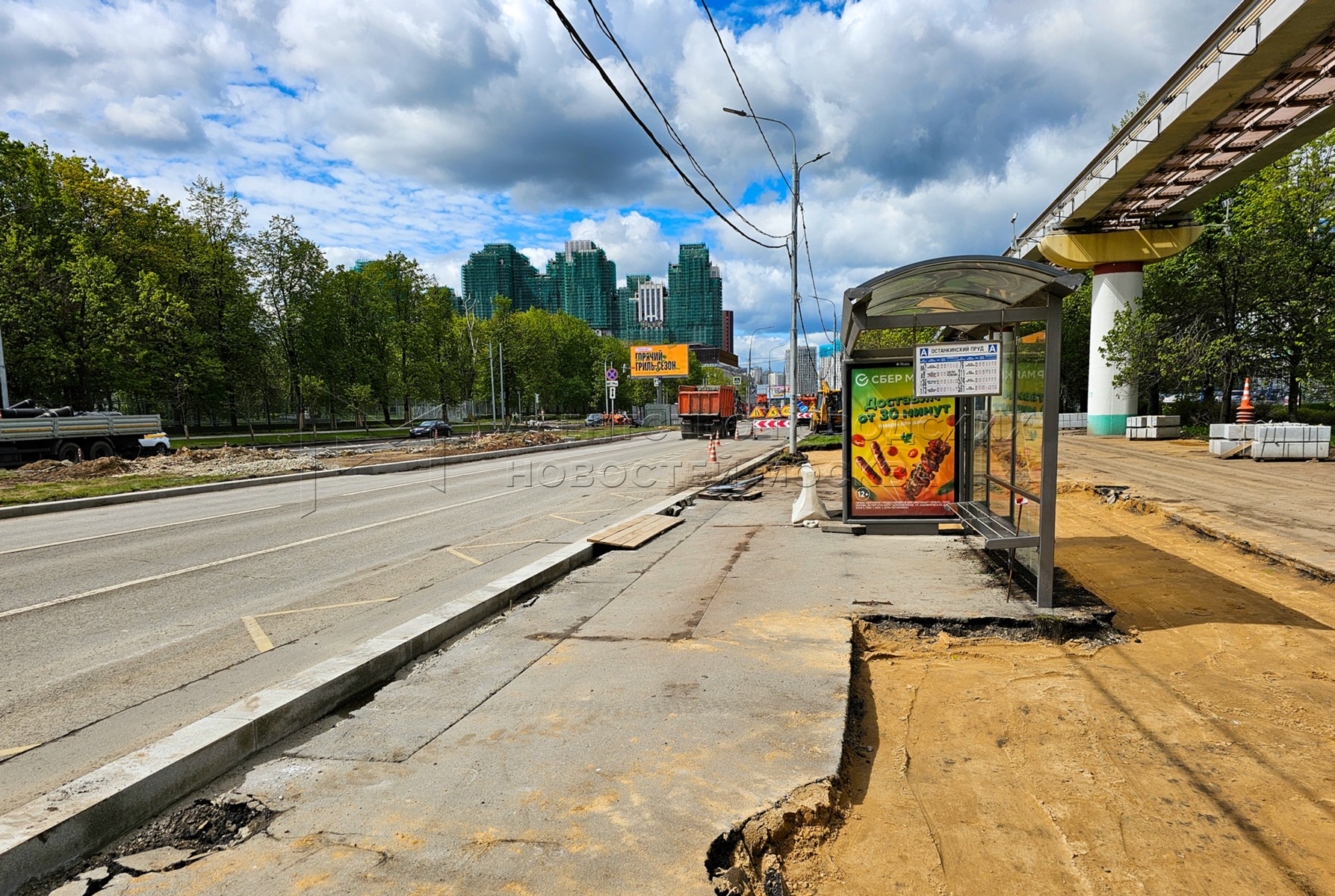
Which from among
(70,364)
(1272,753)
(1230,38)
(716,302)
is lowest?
(1272,753)

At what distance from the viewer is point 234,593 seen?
6.80 meters

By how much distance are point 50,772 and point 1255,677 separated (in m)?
7.26

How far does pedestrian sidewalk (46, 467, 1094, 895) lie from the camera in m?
2.61

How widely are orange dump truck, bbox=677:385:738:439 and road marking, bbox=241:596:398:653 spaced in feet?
101

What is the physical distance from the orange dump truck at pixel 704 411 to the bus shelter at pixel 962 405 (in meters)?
27.4

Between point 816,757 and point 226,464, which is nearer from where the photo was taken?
point 816,757

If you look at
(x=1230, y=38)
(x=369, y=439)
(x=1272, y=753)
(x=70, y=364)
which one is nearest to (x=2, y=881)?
(x=1272, y=753)

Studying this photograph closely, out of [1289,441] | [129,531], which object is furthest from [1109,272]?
[129,531]

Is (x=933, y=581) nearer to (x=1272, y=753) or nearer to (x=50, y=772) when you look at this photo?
(x=1272, y=753)

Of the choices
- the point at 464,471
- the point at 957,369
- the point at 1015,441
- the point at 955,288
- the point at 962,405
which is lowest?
the point at 464,471

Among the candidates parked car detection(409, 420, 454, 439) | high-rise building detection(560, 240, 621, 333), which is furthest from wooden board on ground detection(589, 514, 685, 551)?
high-rise building detection(560, 240, 621, 333)

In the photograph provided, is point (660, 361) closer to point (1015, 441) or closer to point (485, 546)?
point (485, 546)

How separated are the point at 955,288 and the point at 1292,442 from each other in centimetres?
1679

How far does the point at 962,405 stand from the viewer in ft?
28.5
